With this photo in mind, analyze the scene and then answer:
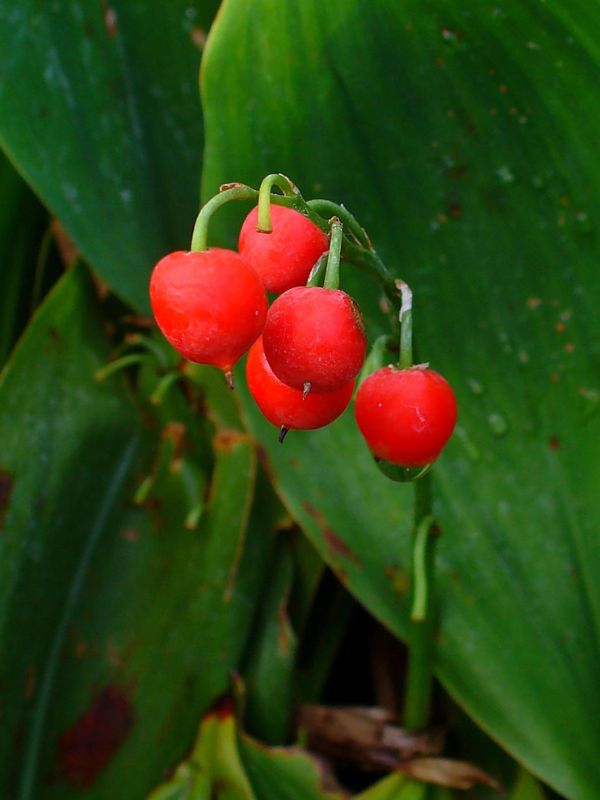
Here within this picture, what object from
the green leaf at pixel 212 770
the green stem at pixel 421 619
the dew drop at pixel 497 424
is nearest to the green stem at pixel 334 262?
the green stem at pixel 421 619

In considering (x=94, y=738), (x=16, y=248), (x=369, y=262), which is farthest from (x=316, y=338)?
(x=16, y=248)

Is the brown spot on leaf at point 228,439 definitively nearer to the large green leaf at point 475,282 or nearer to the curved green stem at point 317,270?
the large green leaf at point 475,282

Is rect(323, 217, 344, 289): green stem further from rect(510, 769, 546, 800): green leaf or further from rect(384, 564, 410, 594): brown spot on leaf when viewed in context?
rect(510, 769, 546, 800): green leaf

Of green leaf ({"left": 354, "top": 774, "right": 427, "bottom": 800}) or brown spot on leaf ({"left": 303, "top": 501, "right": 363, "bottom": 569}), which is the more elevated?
brown spot on leaf ({"left": 303, "top": 501, "right": 363, "bottom": 569})

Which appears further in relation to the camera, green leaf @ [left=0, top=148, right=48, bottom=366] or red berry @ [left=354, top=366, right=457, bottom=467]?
green leaf @ [left=0, top=148, right=48, bottom=366]

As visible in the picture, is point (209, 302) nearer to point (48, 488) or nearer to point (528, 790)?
point (48, 488)

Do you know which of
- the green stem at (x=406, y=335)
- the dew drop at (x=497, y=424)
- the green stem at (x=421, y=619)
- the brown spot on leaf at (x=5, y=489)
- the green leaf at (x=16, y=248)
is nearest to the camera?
the green stem at (x=406, y=335)

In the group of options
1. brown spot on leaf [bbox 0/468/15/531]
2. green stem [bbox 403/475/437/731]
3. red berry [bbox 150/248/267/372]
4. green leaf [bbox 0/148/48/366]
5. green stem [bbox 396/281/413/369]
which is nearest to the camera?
red berry [bbox 150/248/267/372]

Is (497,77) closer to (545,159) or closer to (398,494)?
(545,159)

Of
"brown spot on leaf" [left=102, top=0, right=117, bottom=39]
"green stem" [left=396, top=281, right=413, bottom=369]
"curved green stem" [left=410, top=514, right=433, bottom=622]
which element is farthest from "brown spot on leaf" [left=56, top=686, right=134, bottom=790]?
"brown spot on leaf" [left=102, top=0, right=117, bottom=39]
